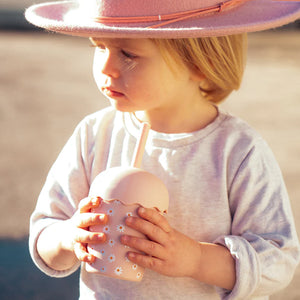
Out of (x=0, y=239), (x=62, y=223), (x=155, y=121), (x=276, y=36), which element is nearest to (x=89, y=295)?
(x=62, y=223)

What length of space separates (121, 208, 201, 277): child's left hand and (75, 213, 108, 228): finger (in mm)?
62

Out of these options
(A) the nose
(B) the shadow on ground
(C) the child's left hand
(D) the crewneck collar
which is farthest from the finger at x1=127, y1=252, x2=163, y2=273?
(B) the shadow on ground

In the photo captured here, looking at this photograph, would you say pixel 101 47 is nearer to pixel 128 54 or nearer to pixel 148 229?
pixel 128 54

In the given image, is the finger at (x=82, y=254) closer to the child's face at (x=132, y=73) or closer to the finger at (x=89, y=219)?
the finger at (x=89, y=219)

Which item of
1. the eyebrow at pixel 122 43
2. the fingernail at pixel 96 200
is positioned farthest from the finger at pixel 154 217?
the eyebrow at pixel 122 43

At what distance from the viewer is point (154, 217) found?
5.36 feet

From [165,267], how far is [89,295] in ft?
1.05

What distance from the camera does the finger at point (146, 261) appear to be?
5.28 ft

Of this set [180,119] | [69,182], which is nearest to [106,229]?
[69,182]

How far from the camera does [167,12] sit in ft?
5.68

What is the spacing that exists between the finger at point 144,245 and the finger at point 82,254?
94 millimetres

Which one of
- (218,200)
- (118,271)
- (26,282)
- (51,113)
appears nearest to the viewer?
(118,271)

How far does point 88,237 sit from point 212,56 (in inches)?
24.1

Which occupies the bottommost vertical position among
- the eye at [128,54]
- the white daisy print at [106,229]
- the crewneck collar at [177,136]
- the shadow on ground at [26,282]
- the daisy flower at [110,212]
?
the shadow on ground at [26,282]
